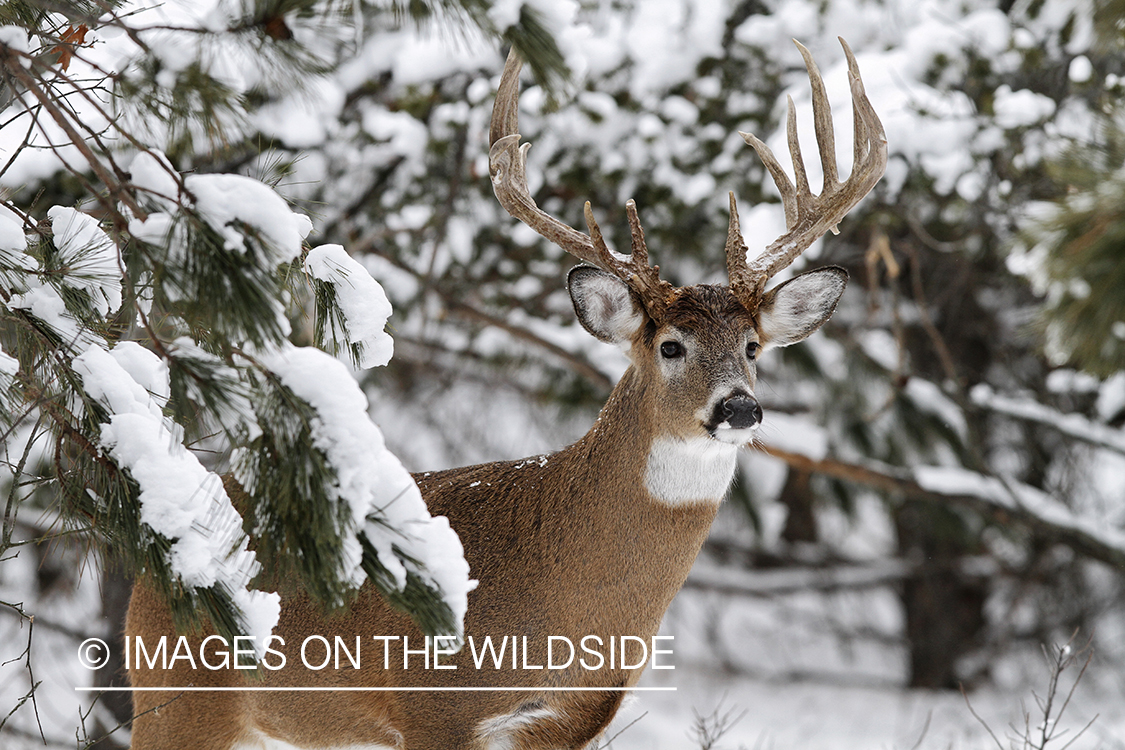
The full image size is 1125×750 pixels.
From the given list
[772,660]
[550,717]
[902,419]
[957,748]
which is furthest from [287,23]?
[772,660]

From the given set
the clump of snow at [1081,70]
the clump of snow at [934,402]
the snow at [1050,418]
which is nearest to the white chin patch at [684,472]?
the clump of snow at [1081,70]

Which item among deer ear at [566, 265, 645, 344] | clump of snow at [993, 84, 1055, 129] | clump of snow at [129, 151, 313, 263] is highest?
clump of snow at [993, 84, 1055, 129]

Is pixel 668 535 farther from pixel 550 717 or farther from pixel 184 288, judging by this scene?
pixel 184 288

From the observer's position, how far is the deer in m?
3.12

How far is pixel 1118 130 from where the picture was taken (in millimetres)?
2592

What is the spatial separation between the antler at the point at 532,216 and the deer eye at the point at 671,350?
0.13 m

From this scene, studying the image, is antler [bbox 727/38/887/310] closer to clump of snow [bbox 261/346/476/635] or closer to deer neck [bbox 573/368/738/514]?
deer neck [bbox 573/368/738/514]

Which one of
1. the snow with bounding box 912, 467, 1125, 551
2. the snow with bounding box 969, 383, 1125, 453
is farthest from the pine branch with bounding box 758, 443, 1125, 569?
the snow with bounding box 969, 383, 1125, 453

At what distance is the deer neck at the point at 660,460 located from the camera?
3209 millimetres


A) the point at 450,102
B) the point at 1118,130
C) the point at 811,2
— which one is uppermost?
the point at 811,2

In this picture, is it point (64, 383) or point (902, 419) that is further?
point (902, 419)

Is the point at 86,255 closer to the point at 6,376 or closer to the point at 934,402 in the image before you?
the point at 6,376

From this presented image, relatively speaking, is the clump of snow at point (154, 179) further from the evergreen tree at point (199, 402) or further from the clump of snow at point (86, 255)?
the clump of snow at point (86, 255)

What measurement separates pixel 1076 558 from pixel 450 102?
7.14m
